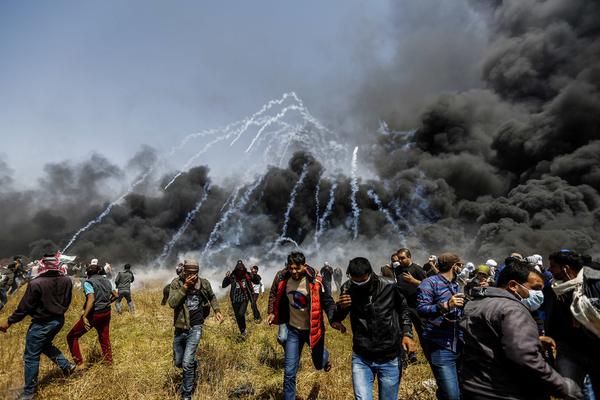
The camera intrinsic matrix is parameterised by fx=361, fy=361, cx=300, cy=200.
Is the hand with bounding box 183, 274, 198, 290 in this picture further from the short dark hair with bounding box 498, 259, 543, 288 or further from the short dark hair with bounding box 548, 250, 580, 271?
the short dark hair with bounding box 548, 250, 580, 271

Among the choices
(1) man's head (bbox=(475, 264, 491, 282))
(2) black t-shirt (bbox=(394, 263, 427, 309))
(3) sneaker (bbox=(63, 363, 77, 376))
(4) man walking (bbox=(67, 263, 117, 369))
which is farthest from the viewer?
(1) man's head (bbox=(475, 264, 491, 282))

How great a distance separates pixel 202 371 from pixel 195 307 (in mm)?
1305

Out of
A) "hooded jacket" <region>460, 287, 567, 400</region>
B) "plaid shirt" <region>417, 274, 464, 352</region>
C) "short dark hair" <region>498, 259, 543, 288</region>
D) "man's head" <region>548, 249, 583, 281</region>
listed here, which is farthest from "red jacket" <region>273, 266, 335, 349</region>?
"man's head" <region>548, 249, 583, 281</region>

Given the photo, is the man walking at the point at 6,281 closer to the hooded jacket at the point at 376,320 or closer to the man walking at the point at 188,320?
the man walking at the point at 188,320

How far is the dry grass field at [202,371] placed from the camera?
5.48m

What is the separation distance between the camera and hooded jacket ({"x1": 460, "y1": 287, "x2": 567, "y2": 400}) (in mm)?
2432

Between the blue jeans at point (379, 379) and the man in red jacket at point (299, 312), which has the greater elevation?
the man in red jacket at point (299, 312)

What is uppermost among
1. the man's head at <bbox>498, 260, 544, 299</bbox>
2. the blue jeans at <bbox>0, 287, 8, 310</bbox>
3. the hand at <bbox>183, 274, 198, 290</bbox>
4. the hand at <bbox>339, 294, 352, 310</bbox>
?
the blue jeans at <bbox>0, 287, 8, 310</bbox>

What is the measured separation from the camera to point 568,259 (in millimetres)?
3861

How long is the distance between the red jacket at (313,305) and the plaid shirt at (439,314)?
→ 1.16 metres

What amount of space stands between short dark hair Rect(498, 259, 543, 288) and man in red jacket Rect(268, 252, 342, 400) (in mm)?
2359

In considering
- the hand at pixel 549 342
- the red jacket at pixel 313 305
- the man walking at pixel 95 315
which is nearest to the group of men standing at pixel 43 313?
the man walking at pixel 95 315

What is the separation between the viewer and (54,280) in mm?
5539

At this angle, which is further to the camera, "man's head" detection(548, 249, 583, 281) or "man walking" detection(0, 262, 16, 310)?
"man walking" detection(0, 262, 16, 310)
